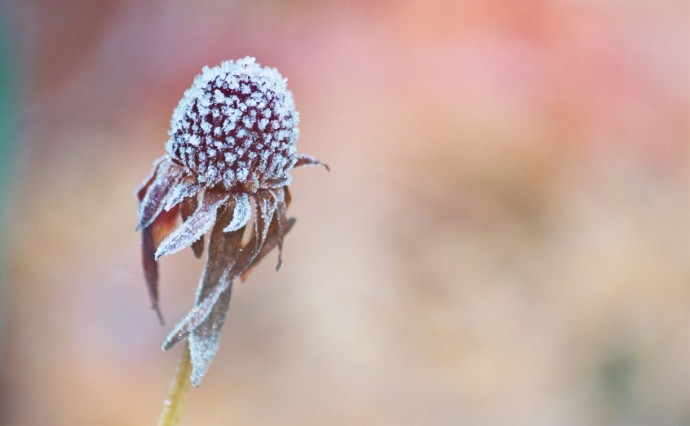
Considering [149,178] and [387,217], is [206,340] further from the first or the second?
[387,217]

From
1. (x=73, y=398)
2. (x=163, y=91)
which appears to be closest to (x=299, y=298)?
(x=73, y=398)

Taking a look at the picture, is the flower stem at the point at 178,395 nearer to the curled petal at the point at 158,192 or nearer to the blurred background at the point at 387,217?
the curled petal at the point at 158,192

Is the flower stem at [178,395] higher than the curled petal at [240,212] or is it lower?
lower

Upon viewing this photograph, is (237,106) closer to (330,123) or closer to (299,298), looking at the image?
(299,298)

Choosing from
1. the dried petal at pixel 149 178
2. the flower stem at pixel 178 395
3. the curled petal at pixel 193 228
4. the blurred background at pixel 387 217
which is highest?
the blurred background at pixel 387 217

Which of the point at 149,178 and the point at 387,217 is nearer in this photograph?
the point at 149,178

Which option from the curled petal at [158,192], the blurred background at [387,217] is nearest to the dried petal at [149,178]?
the curled petal at [158,192]

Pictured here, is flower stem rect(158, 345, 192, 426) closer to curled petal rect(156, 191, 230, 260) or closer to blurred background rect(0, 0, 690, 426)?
curled petal rect(156, 191, 230, 260)

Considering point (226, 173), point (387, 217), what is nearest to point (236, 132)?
point (226, 173)
